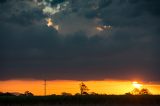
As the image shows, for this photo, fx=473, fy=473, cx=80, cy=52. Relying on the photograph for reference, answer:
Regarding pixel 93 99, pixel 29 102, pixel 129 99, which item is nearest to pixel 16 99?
pixel 29 102

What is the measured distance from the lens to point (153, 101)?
59031 millimetres

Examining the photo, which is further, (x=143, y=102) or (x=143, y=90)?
(x=143, y=90)

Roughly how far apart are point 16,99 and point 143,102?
16688mm

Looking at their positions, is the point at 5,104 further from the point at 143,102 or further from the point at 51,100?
the point at 143,102

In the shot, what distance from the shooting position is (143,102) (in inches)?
2285

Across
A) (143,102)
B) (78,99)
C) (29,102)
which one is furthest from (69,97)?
(143,102)

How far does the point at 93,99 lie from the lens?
61.3 meters

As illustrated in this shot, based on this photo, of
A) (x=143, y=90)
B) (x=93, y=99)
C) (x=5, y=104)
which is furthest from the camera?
(x=143, y=90)

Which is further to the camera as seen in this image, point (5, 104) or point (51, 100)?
point (51, 100)

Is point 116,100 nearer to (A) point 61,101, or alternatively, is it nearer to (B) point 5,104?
(A) point 61,101

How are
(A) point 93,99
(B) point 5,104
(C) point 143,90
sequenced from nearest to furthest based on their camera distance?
(B) point 5,104 < (A) point 93,99 < (C) point 143,90

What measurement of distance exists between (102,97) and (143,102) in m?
6.34

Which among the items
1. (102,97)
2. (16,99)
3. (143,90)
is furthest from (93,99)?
(143,90)

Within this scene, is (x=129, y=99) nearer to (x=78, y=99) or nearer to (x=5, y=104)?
(x=78, y=99)
